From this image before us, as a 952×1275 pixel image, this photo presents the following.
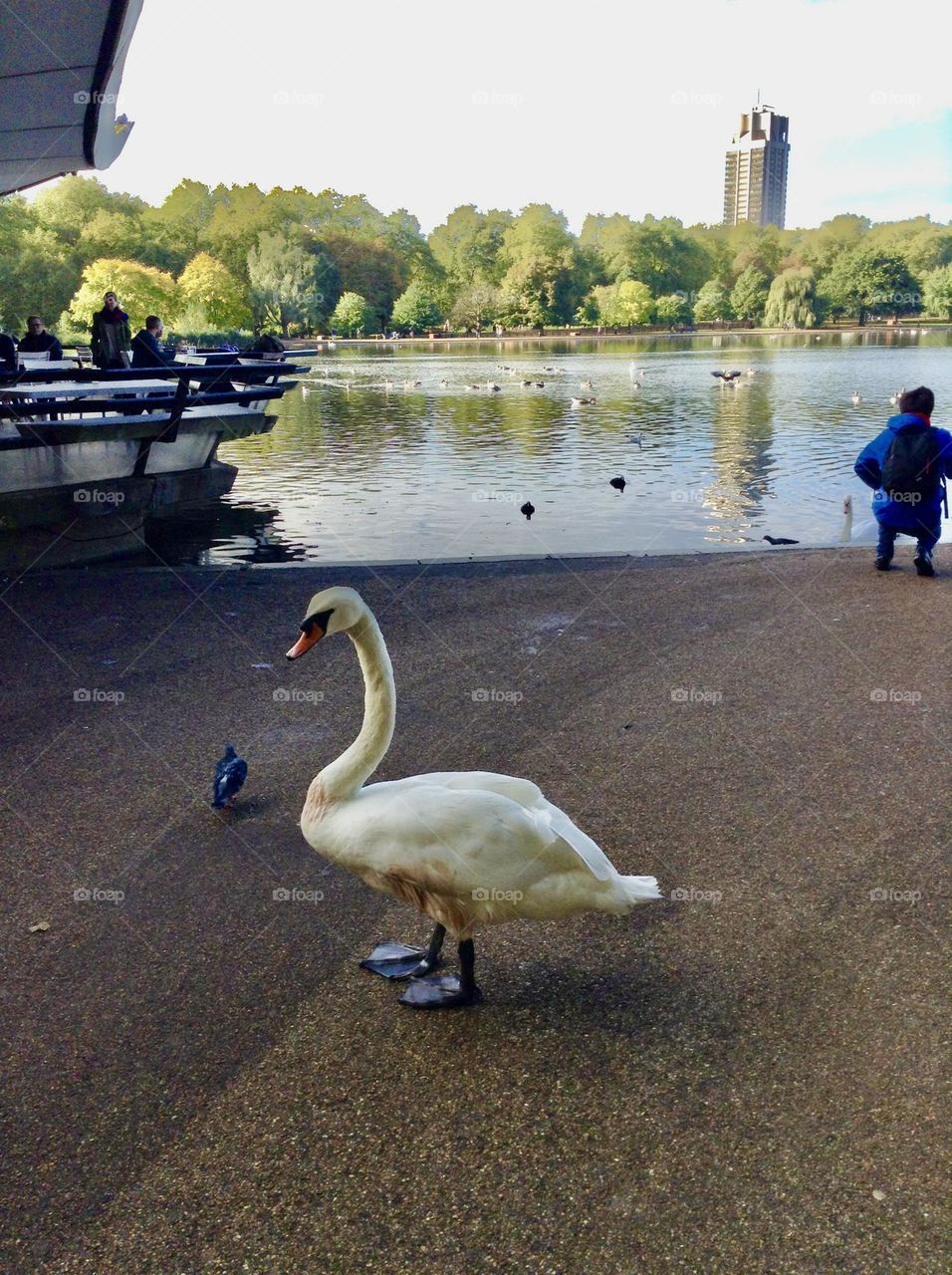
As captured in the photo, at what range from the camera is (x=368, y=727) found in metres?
4.23

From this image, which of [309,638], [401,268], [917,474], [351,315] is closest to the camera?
[309,638]

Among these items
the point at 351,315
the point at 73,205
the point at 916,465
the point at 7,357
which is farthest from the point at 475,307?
the point at 916,465

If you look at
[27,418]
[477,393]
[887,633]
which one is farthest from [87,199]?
[887,633]

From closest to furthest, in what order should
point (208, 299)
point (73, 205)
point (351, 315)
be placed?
point (208, 299) → point (73, 205) → point (351, 315)

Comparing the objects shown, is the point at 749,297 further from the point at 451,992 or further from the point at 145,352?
the point at 451,992

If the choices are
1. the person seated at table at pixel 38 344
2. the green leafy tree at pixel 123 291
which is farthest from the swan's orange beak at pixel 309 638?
the green leafy tree at pixel 123 291

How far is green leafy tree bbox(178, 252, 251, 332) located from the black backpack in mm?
90901

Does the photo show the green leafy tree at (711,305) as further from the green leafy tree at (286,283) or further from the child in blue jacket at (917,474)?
the child in blue jacket at (917,474)

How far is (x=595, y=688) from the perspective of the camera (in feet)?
24.9

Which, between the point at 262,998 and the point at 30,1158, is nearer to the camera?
the point at 30,1158

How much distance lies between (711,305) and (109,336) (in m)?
155

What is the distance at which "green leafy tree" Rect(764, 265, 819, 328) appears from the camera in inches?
5468

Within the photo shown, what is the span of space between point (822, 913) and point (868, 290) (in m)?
164

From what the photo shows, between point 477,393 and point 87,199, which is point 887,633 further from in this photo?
point 87,199
